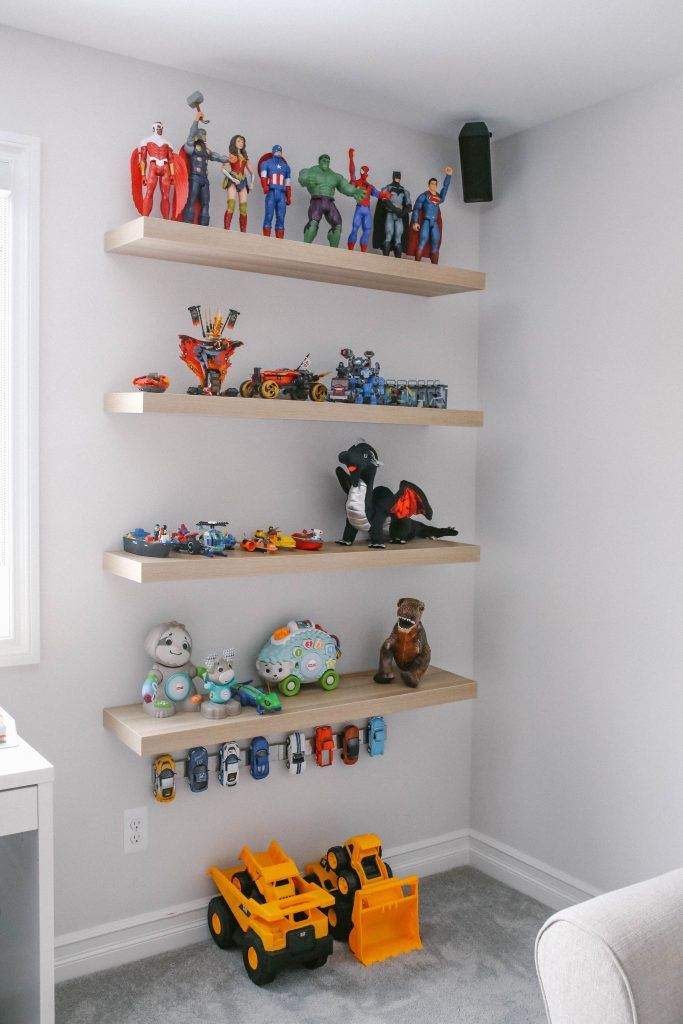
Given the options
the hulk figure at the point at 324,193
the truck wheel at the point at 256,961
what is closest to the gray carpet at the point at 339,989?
the truck wheel at the point at 256,961

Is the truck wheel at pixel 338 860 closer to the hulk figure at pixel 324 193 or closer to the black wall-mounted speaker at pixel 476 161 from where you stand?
the hulk figure at pixel 324 193

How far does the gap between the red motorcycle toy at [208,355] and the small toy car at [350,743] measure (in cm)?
113

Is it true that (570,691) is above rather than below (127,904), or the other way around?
above

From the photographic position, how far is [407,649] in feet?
8.87

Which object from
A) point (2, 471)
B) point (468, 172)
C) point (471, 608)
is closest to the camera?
point (2, 471)

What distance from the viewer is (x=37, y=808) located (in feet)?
5.60

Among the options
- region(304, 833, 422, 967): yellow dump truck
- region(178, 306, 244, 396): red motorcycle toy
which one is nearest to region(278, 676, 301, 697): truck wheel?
region(304, 833, 422, 967): yellow dump truck

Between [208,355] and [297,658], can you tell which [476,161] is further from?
[297,658]

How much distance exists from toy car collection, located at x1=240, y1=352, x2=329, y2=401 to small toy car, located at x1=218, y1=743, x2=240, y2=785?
97 cm

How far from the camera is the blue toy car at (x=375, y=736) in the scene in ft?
9.21

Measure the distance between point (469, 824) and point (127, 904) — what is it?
48.3 inches

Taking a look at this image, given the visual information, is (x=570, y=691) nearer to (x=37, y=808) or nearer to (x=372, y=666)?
(x=372, y=666)

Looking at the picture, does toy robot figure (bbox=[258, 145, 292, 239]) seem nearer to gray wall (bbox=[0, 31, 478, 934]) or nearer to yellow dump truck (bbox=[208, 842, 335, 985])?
gray wall (bbox=[0, 31, 478, 934])

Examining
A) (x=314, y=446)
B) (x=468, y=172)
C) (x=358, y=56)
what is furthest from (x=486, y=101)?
(x=314, y=446)
